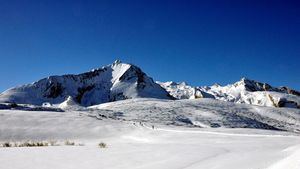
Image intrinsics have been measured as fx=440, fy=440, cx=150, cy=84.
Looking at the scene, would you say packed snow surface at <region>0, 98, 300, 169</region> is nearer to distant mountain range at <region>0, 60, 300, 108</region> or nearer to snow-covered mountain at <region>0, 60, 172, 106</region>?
distant mountain range at <region>0, 60, 300, 108</region>

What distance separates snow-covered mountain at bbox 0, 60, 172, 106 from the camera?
169750mm

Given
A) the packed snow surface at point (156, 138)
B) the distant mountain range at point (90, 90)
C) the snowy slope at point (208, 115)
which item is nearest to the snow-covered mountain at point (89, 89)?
the distant mountain range at point (90, 90)

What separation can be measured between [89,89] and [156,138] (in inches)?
6212

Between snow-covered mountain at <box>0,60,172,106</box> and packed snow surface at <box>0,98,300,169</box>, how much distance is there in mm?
110886

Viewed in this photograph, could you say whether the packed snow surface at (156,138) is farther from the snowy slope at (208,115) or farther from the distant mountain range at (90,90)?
the distant mountain range at (90,90)

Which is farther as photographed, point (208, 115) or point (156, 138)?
point (208, 115)

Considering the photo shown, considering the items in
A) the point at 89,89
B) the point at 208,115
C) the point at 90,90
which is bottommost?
the point at 208,115

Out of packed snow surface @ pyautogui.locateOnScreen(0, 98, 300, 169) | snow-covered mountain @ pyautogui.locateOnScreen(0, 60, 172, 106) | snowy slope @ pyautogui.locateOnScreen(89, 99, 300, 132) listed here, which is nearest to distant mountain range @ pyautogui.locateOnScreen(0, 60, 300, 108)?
snow-covered mountain @ pyautogui.locateOnScreen(0, 60, 172, 106)

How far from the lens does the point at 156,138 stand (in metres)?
25.4

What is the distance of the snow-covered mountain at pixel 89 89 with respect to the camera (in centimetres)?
16975

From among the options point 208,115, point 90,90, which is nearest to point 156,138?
point 208,115

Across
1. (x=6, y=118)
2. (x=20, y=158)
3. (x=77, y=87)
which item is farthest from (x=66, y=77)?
(x=20, y=158)

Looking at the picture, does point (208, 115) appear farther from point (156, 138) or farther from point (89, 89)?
point (89, 89)

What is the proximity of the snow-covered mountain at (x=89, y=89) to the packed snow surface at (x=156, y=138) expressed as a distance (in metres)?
111
